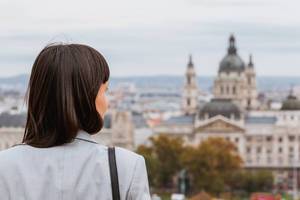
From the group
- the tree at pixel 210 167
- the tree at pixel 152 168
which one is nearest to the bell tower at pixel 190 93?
the tree at pixel 210 167

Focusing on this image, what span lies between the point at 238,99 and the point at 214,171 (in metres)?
32.2

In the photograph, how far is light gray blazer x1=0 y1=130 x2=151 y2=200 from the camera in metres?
3.13

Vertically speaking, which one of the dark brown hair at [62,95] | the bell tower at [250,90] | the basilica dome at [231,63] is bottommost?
the bell tower at [250,90]

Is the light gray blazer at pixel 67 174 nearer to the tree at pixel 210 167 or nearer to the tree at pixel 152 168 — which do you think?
the tree at pixel 210 167

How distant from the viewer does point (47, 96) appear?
10.5 ft

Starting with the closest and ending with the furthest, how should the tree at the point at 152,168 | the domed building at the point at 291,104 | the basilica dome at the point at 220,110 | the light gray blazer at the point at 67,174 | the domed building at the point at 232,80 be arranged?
the light gray blazer at the point at 67,174, the tree at the point at 152,168, the basilica dome at the point at 220,110, the domed building at the point at 291,104, the domed building at the point at 232,80

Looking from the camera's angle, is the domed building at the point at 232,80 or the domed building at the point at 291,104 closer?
the domed building at the point at 291,104

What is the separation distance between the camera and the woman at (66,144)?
313 centimetres

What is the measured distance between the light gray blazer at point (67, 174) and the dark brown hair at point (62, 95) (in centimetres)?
4

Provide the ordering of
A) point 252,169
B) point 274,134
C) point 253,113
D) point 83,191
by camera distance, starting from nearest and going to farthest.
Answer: point 83,191 < point 252,169 < point 274,134 < point 253,113

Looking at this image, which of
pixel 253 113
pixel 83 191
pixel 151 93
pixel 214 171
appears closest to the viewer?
pixel 83 191

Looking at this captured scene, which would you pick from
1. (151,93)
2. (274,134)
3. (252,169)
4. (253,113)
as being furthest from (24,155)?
(151,93)

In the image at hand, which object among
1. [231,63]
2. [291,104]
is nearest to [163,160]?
[291,104]

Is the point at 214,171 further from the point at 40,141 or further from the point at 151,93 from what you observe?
the point at 151,93
